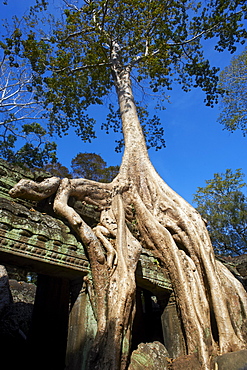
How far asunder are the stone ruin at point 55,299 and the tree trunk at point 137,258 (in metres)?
0.16

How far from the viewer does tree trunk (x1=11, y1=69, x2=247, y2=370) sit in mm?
2641

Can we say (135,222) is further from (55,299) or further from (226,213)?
(226,213)

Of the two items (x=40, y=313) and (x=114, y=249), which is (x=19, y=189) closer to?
(x=114, y=249)

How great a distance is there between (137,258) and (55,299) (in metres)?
1.92

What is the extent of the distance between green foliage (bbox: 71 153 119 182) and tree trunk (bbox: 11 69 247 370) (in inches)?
339

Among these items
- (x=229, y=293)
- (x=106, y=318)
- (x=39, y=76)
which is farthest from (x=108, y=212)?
(x=39, y=76)

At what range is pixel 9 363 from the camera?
3736 mm

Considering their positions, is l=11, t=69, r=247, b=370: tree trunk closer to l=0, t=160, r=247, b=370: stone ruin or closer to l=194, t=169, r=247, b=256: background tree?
l=0, t=160, r=247, b=370: stone ruin

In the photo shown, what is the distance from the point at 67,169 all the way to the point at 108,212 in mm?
10820

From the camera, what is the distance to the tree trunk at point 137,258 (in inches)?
104

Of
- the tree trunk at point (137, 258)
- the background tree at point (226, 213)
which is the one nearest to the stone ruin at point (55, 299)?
the tree trunk at point (137, 258)

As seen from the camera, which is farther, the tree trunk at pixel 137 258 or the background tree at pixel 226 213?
the background tree at pixel 226 213

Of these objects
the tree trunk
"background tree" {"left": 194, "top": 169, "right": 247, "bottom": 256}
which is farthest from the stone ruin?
"background tree" {"left": 194, "top": 169, "right": 247, "bottom": 256}

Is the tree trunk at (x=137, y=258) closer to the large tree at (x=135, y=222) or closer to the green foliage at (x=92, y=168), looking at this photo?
the large tree at (x=135, y=222)
